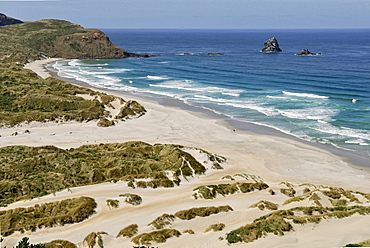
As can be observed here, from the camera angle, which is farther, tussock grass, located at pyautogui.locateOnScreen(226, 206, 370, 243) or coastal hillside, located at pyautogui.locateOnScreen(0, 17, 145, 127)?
coastal hillside, located at pyautogui.locateOnScreen(0, 17, 145, 127)

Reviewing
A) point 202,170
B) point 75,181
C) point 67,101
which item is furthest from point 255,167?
point 67,101

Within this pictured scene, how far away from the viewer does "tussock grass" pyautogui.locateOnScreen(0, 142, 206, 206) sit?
93.8 ft

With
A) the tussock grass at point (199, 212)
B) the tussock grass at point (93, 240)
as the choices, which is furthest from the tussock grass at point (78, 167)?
the tussock grass at point (93, 240)

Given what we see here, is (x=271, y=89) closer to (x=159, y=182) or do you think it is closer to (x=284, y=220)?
(x=159, y=182)

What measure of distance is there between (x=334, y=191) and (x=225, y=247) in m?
13.7

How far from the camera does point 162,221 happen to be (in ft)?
70.3

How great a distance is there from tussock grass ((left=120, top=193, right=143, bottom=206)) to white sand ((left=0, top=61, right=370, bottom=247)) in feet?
1.70

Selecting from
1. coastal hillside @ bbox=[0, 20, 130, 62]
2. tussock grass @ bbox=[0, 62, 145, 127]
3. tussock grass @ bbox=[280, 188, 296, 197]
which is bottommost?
tussock grass @ bbox=[280, 188, 296, 197]

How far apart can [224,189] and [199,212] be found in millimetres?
5637

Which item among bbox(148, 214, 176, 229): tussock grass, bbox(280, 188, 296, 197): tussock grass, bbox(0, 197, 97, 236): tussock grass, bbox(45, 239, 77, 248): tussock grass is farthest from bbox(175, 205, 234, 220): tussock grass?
bbox(280, 188, 296, 197): tussock grass

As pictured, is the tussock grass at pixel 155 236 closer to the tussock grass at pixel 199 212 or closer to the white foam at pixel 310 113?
the tussock grass at pixel 199 212

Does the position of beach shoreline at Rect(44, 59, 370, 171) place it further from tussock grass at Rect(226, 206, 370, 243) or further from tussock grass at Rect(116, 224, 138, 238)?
tussock grass at Rect(116, 224, 138, 238)

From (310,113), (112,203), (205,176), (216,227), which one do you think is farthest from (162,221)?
(310,113)

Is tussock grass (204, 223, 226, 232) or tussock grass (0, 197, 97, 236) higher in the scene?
tussock grass (0, 197, 97, 236)
